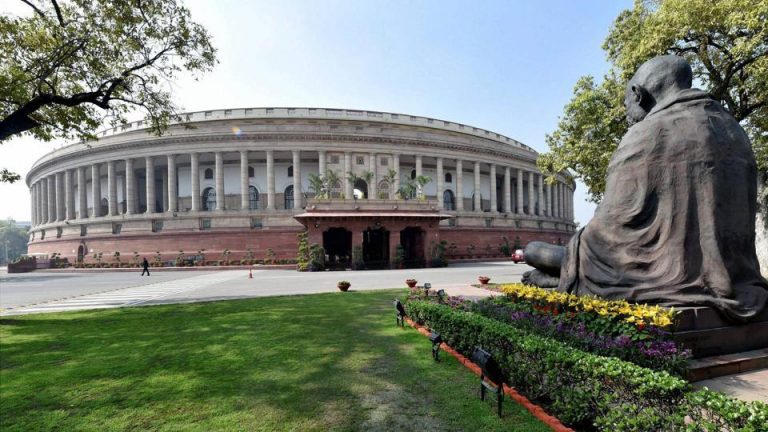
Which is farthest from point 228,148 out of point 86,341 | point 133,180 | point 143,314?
point 86,341

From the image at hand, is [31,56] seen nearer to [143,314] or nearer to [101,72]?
[101,72]

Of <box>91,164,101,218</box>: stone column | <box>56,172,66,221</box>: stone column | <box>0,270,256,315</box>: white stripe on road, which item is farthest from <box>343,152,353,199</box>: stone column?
<box>56,172,66,221</box>: stone column

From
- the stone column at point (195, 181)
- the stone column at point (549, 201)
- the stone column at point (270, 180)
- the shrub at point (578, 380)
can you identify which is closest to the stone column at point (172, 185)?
the stone column at point (195, 181)

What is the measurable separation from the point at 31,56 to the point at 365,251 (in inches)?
1019

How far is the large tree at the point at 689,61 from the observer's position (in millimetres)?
12781

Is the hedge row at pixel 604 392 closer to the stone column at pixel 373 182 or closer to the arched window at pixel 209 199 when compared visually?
the stone column at pixel 373 182

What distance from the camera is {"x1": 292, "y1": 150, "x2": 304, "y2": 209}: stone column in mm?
40550

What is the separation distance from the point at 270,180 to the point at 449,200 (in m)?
22.6

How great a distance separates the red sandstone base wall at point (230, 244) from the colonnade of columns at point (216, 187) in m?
3.34

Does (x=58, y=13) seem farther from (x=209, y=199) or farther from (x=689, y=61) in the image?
(x=209, y=199)

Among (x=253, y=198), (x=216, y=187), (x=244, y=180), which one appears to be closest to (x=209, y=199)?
(x=216, y=187)

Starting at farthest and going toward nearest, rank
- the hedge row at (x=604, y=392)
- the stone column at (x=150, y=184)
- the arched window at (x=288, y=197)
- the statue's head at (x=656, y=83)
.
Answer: the arched window at (x=288, y=197), the stone column at (x=150, y=184), the statue's head at (x=656, y=83), the hedge row at (x=604, y=392)

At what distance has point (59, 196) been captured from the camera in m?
49.2

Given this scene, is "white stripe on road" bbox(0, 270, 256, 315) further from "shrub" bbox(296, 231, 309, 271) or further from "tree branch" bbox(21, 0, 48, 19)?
"shrub" bbox(296, 231, 309, 271)
